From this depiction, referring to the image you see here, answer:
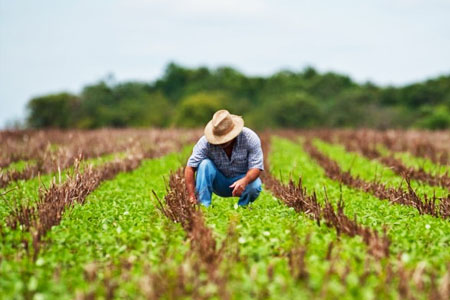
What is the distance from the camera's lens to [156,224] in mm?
5547

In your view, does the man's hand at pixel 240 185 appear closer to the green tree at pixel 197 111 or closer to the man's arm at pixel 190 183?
the man's arm at pixel 190 183

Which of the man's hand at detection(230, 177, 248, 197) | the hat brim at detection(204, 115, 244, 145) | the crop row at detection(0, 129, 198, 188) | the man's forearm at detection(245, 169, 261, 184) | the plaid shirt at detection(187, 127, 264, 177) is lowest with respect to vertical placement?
the crop row at detection(0, 129, 198, 188)

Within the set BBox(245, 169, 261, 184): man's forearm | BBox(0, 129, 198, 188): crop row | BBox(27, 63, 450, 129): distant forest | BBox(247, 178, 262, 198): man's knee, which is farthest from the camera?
BBox(27, 63, 450, 129): distant forest

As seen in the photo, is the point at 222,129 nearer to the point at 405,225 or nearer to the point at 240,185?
the point at 240,185

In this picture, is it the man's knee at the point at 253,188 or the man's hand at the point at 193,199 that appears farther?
the man's knee at the point at 253,188

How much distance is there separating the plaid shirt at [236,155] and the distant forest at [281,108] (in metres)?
44.6

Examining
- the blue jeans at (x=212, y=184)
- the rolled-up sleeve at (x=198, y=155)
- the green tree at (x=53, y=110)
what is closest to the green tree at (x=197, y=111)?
the green tree at (x=53, y=110)

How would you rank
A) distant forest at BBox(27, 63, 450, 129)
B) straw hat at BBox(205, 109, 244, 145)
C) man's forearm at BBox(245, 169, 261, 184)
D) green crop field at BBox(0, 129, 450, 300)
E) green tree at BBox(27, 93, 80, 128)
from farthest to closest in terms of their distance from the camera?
1. distant forest at BBox(27, 63, 450, 129)
2. green tree at BBox(27, 93, 80, 128)
3. man's forearm at BBox(245, 169, 261, 184)
4. straw hat at BBox(205, 109, 244, 145)
5. green crop field at BBox(0, 129, 450, 300)

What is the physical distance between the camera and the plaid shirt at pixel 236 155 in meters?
6.36

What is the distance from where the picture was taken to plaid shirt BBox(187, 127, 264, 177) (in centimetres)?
636

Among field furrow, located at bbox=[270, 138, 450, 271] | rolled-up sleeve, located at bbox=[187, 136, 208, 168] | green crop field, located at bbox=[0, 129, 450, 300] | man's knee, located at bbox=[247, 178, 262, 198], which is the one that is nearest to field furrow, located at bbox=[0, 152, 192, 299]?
green crop field, located at bbox=[0, 129, 450, 300]

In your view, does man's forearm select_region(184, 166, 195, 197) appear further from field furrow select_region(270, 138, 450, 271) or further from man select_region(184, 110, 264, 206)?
field furrow select_region(270, 138, 450, 271)

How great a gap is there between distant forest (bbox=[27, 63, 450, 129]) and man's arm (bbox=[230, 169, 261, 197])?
4496 cm

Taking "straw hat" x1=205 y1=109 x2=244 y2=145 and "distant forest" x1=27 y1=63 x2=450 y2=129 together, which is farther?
"distant forest" x1=27 y1=63 x2=450 y2=129
